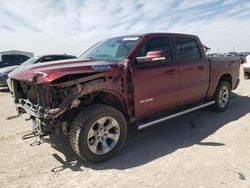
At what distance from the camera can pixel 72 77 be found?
12.5ft

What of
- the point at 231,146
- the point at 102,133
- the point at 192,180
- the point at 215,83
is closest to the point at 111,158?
the point at 102,133

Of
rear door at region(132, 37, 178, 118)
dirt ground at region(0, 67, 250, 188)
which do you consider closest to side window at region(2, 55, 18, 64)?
dirt ground at region(0, 67, 250, 188)

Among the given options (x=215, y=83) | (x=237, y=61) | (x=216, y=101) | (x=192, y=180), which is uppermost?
(x=237, y=61)

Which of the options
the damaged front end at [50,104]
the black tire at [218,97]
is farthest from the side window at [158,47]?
the black tire at [218,97]

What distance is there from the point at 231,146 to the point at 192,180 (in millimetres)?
1453

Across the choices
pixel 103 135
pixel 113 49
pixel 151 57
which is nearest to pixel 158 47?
pixel 151 57

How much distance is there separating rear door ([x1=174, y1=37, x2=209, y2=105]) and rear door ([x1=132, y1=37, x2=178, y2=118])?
0.23 metres

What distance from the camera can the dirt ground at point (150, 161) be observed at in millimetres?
3576

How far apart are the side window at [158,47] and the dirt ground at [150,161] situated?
1586mm

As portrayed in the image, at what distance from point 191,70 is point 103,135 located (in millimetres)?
2506

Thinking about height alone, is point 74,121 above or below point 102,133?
above

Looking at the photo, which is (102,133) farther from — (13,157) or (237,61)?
(237,61)

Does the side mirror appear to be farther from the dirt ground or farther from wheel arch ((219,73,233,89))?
wheel arch ((219,73,233,89))

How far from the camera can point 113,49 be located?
5121mm
